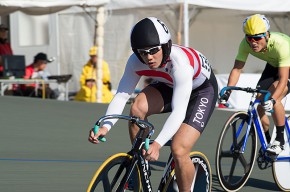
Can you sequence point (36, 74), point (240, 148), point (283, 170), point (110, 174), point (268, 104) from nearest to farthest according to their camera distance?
point (110, 174)
point (268, 104)
point (240, 148)
point (283, 170)
point (36, 74)

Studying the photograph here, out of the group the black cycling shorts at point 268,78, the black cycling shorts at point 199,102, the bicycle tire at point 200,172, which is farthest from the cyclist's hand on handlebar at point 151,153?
the black cycling shorts at point 268,78

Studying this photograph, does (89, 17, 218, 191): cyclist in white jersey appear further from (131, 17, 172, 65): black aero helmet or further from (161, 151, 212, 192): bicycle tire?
(161, 151, 212, 192): bicycle tire

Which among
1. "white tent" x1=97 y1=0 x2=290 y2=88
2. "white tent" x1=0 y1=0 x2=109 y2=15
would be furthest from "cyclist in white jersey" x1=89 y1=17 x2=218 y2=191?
"white tent" x1=97 y1=0 x2=290 y2=88

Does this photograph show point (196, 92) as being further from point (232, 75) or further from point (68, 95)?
point (68, 95)

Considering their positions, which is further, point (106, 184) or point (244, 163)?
point (244, 163)

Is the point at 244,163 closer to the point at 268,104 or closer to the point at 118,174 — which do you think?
the point at 268,104

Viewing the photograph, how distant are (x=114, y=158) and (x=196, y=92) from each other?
1179 mm

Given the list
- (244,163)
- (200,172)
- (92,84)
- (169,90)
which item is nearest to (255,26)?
(244,163)

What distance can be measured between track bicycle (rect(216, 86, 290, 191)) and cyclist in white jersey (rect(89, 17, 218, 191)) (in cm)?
166

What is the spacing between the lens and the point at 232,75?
738 centimetres

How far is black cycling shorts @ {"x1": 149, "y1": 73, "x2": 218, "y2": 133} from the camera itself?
5.38 m

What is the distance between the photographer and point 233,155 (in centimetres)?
731

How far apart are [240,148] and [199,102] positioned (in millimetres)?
1937

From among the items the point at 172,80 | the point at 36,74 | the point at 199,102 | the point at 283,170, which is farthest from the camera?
the point at 36,74
